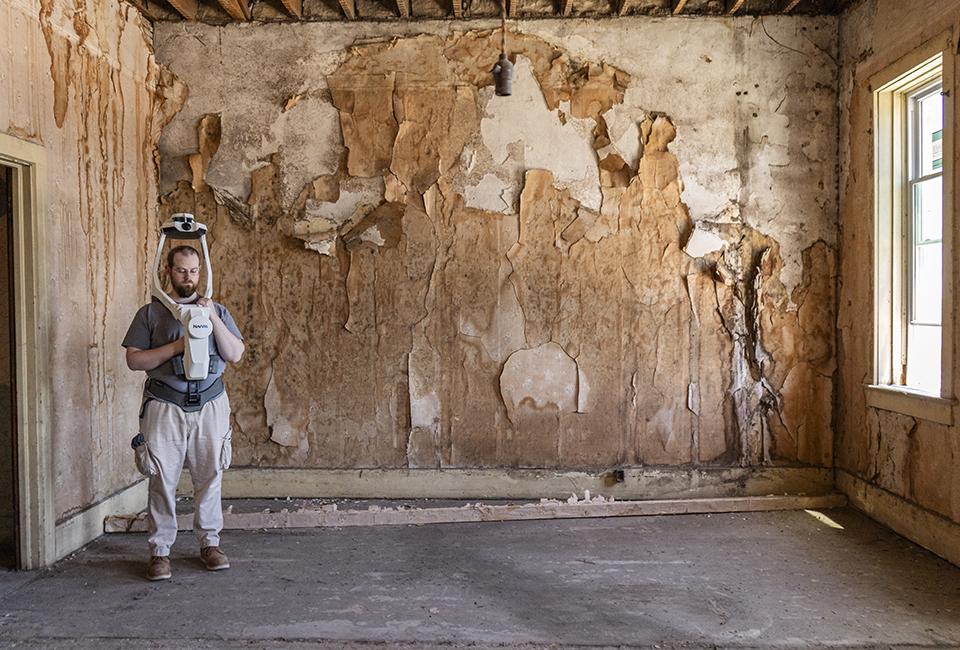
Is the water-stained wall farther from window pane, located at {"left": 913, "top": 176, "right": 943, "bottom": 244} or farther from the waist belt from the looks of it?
window pane, located at {"left": 913, "top": 176, "right": 943, "bottom": 244}

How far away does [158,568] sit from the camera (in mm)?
3047

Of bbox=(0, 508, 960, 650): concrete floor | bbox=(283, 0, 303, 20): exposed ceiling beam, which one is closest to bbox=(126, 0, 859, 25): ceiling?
bbox=(283, 0, 303, 20): exposed ceiling beam

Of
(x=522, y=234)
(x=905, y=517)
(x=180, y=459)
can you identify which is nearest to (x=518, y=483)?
(x=522, y=234)

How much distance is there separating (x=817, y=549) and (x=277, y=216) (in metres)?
3.80

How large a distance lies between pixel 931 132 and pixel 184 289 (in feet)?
13.5

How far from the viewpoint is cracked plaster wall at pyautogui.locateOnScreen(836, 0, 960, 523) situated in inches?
132

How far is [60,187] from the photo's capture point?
334 cm

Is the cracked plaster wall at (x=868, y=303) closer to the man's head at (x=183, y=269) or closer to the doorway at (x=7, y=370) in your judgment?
the man's head at (x=183, y=269)

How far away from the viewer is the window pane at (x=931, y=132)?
3.59m

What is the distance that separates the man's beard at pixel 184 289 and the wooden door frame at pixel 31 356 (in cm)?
74

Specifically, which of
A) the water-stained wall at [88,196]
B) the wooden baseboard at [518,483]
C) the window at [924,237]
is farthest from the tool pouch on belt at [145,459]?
the window at [924,237]

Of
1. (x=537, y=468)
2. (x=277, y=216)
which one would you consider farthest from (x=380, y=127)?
(x=537, y=468)

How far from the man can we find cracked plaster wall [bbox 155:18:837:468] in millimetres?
1194

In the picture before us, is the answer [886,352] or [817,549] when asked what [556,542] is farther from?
[886,352]
